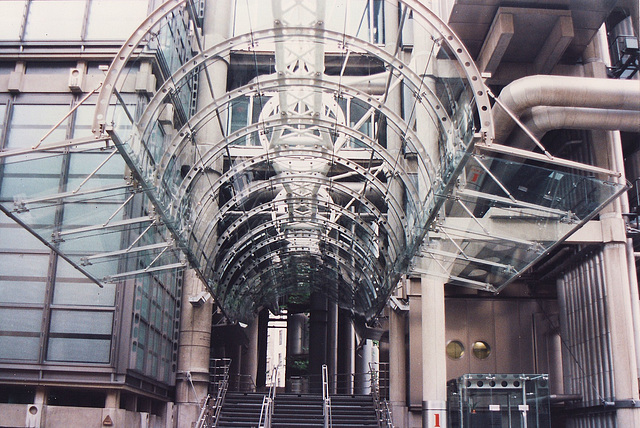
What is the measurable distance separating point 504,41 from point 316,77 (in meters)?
7.02

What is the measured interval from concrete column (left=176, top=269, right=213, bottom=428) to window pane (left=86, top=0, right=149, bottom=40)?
8223 mm

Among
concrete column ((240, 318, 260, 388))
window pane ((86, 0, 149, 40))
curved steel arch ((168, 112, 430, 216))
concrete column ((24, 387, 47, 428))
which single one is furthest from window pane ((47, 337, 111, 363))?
concrete column ((240, 318, 260, 388))

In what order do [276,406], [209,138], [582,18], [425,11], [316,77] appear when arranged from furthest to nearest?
[276,406] → [209,138] → [582,18] → [316,77] → [425,11]

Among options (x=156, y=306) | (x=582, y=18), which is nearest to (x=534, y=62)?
Answer: (x=582, y=18)

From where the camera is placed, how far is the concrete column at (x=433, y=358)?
62.6 ft

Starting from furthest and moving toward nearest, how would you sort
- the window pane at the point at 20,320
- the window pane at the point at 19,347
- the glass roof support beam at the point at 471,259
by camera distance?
1. the window pane at the point at 20,320
2. the window pane at the point at 19,347
3. the glass roof support beam at the point at 471,259

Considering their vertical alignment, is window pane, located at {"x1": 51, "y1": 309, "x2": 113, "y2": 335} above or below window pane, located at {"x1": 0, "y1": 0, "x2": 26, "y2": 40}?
below

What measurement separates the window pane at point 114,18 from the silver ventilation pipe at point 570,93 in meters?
8.99

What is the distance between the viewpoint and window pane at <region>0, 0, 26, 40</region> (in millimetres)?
16828

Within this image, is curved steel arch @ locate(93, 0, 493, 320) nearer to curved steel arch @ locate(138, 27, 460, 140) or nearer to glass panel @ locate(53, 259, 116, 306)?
curved steel arch @ locate(138, 27, 460, 140)

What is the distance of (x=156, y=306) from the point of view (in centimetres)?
1830

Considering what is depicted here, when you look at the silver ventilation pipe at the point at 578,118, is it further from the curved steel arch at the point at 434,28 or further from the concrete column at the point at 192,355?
the concrete column at the point at 192,355

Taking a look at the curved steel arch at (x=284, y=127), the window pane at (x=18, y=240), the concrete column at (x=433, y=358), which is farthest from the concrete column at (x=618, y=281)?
the window pane at (x=18, y=240)

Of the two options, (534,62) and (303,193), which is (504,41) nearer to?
(534,62)
